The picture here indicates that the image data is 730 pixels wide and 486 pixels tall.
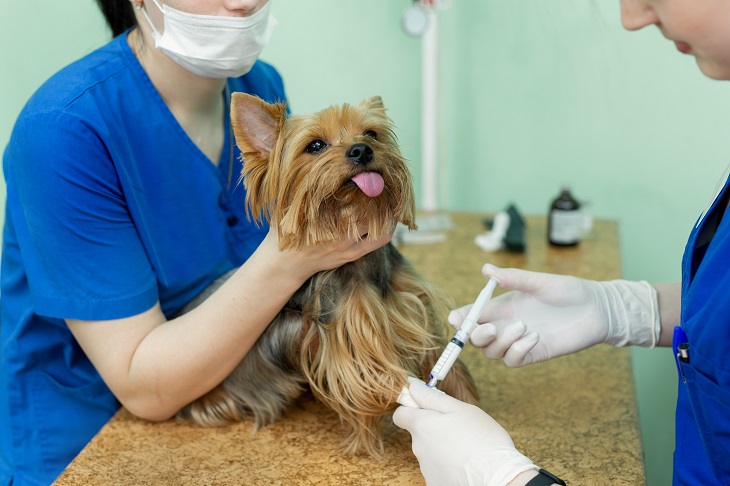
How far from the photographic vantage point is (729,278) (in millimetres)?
864

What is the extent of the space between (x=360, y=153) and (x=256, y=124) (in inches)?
7.3

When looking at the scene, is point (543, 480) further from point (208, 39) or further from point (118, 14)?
point (118, 14)

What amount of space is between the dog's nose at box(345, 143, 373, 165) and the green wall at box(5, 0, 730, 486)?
47.1 inches

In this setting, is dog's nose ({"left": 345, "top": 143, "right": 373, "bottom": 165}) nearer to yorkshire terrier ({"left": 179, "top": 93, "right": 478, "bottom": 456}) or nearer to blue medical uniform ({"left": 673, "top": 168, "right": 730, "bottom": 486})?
yorkshire terrier ({"left": 179, "top": 93, "right": 478, "bottom": 456})

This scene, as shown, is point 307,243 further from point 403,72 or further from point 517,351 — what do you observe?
point 403,72

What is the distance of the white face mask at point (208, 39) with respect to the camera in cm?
125

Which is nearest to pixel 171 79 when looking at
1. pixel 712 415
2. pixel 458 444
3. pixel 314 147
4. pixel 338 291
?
pixel 314 147

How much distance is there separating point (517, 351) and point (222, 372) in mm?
503

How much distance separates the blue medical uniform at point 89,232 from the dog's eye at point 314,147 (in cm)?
30

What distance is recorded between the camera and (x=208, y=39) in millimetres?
1262

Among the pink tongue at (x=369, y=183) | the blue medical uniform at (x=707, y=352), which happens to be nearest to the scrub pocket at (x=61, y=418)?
the pink tongue at (x=369, y=183)

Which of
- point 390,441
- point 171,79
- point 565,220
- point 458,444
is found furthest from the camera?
point 565,220

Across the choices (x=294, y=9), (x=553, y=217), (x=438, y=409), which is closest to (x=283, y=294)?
(x=438, y=409)

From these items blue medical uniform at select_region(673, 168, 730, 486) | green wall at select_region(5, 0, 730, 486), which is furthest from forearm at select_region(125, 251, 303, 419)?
green wall at select_region(5, 0, 730, 486)
